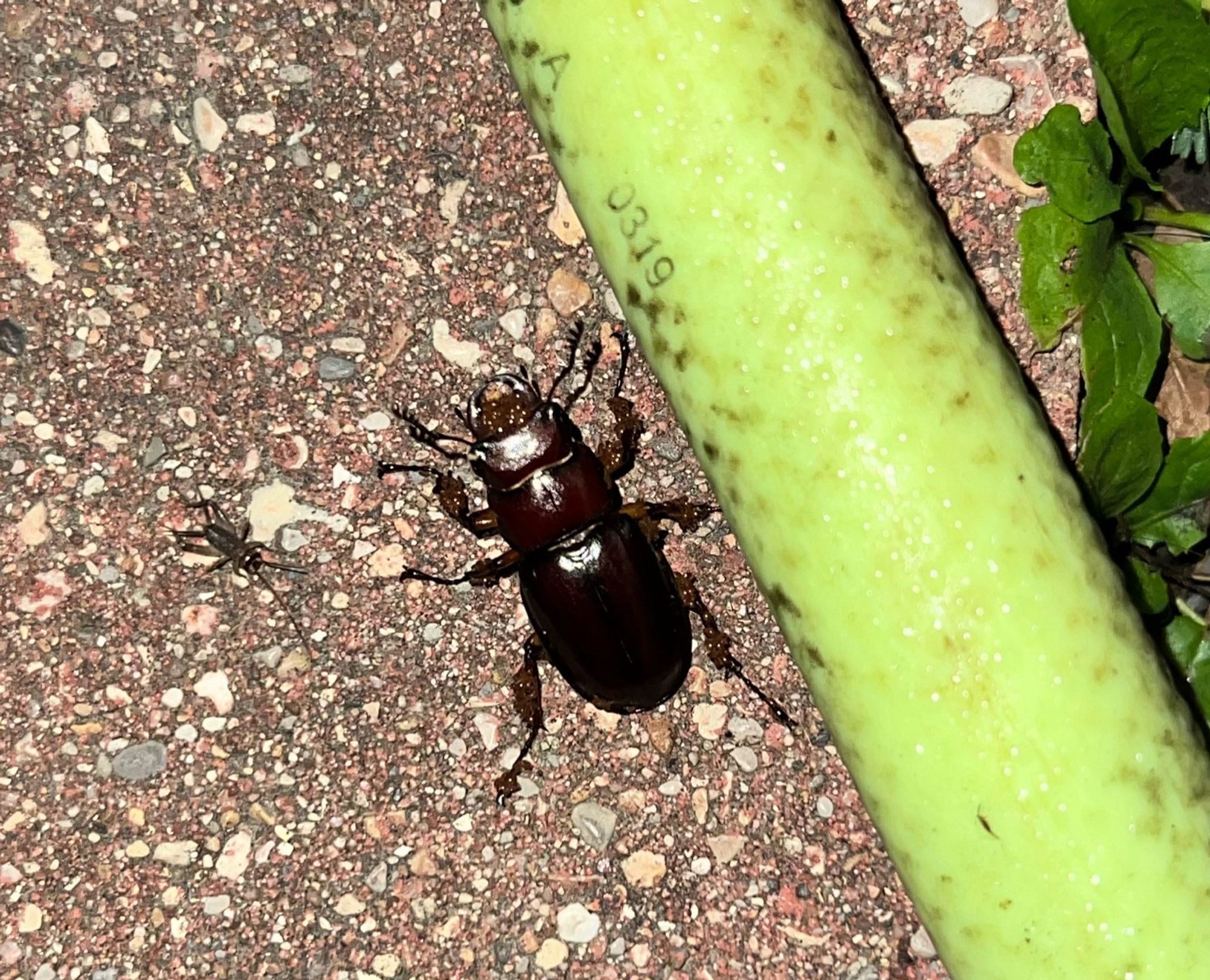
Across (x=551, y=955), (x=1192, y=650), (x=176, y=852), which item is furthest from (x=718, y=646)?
(x=176, y=852)

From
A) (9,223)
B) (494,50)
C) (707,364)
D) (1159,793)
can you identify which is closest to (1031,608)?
(1159,793)

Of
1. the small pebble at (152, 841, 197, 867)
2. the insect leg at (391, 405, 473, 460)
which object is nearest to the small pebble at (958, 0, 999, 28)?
the insect leg at (391, 405, 473, 460)

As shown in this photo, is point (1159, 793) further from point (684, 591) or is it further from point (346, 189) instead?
point (346, 189)

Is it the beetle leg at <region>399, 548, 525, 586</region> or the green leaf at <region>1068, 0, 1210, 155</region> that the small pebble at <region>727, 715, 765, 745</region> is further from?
the green leaf at <region>1068, 0, 1210, 155</region>

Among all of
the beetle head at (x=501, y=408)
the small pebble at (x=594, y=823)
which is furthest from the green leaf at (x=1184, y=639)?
the beetle head at (x=501, y=408)

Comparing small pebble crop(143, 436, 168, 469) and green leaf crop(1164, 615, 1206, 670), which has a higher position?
small pebble crop(143, 436, 168, 469)

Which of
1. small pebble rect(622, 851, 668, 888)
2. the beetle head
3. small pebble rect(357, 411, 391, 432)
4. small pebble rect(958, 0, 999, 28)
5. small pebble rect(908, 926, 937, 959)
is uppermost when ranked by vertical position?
small pebble rect(958, 0, 999, 28)
